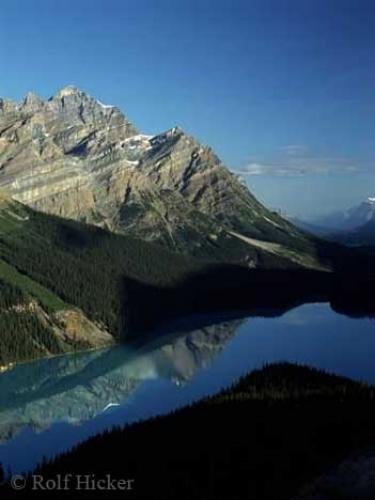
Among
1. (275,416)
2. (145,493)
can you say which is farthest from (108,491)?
(275,416)

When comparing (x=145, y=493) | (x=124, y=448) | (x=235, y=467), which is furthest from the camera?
(x=124, y=448)

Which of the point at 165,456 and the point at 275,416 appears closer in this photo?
the point at 165,456

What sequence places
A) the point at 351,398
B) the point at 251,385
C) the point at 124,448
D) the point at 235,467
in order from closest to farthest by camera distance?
1. the point at 235,467
2. the point at 124,448
3. the point at 351,398
4. the point at 251,385

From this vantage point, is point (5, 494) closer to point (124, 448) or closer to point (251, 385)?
point (124, 448)

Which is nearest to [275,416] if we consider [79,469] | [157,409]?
[79,469]

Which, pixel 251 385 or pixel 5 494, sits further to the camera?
pixel 251 385

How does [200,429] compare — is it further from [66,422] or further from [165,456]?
[66,422]
